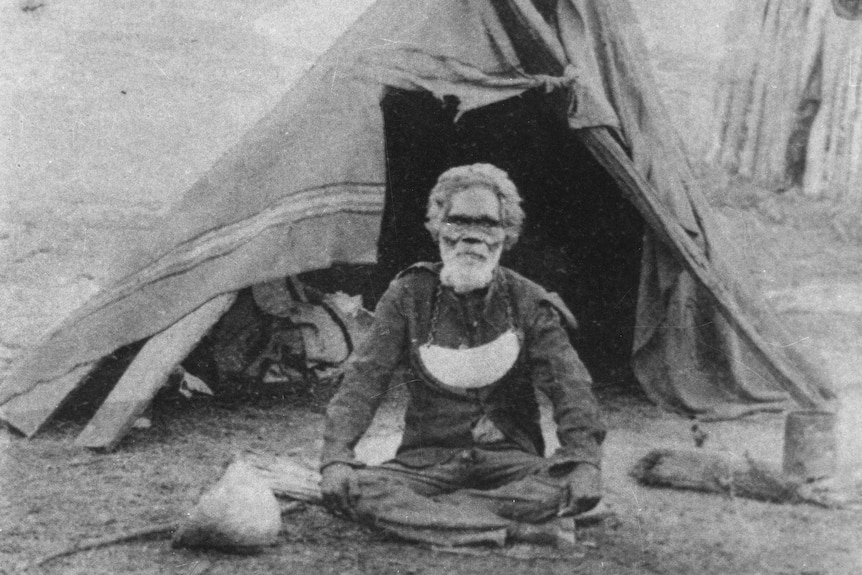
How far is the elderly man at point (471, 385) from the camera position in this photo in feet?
11.2

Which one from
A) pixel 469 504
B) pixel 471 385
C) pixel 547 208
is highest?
pixel 547 208

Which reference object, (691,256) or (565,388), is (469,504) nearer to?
(565,388)

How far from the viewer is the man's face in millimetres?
3627

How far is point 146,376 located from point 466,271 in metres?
1.48

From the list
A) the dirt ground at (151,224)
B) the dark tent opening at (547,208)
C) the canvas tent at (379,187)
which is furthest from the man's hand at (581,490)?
the dark tent opening at (547,208)

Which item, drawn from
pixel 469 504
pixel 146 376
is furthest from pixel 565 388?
pixel 146 376

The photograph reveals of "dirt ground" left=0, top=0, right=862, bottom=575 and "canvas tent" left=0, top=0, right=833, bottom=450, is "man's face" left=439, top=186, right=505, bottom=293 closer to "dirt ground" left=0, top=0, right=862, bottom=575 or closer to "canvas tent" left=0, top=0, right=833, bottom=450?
"canvas tent" left=0, top=0, right=833, bottom=450

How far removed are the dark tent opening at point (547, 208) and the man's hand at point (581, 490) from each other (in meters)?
2.12

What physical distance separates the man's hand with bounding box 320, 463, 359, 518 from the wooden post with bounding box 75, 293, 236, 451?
1114 mm

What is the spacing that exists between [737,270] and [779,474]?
106 cm

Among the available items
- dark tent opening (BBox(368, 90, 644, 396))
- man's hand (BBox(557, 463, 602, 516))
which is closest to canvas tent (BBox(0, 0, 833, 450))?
dark tent opening (BBox(368, 90, 644, 396))

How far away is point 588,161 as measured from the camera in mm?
5340

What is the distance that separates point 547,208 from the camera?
18.3ft

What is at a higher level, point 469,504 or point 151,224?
point 151,224
